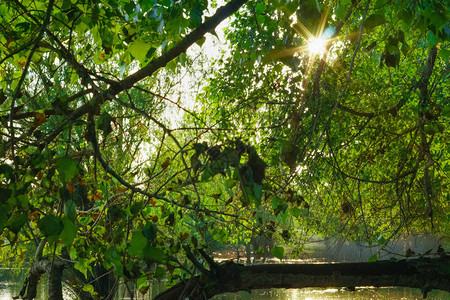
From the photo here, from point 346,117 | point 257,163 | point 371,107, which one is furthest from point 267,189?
point 346,117

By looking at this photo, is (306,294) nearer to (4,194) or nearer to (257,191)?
(257,191)

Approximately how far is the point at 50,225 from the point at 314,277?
2133 millimetres

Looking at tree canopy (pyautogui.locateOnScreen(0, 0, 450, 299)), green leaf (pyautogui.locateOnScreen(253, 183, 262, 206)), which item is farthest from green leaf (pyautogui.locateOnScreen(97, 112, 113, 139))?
green leaf (pyautogui.locateOnScreen(253, 183, 262, 206))

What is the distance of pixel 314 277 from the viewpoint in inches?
132

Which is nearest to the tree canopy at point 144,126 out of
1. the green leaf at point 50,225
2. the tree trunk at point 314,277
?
the green leaf at point 50,225

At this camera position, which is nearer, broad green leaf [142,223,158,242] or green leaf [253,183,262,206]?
green leaf [253,183,262,206]

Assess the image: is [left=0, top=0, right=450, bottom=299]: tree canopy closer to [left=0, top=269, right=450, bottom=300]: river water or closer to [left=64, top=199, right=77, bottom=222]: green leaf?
[left=64, top=199, right=77, bottom=222]: green leaf

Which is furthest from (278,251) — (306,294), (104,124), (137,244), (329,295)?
(306,294)

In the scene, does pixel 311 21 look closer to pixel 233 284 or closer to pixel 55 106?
pixel 55 106

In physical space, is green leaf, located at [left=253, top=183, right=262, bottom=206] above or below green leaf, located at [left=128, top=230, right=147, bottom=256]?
above

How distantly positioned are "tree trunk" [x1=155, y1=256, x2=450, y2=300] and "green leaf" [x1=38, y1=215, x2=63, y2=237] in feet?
5.64

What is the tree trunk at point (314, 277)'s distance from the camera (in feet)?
10.9

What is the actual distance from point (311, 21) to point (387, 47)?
Result: 817mm

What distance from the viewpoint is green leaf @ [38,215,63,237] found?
5.29ft
